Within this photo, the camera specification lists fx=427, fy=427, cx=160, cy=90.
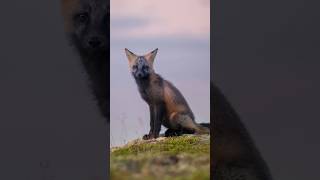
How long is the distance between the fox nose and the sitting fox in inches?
9.9

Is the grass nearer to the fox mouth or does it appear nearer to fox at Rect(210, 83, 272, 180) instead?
fox at Rect(210, 83, 272, 180)

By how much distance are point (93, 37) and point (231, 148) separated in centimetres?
156

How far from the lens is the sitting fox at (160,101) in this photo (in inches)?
150

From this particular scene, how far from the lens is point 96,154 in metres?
3.69

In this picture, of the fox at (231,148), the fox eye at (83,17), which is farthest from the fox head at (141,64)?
the fox at (231,148)

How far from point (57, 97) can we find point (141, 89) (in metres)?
0.74

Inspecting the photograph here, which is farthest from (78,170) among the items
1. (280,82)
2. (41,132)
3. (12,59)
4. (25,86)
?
(280,82)

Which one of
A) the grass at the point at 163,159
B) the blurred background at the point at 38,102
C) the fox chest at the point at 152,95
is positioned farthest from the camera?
the fox chest at the point at 152,95

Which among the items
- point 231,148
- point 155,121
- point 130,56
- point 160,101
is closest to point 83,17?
point 130,56

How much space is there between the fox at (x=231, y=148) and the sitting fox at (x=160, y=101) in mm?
159

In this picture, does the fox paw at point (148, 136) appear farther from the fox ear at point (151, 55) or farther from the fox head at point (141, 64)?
the fox ear at point (151, 55)

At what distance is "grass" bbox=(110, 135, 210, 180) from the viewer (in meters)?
3.74

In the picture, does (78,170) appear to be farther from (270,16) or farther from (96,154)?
(270,16)

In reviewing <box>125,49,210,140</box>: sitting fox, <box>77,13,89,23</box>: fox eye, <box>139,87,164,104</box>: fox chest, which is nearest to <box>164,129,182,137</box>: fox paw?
<box>125,49,210,140</box>: sitting fox
